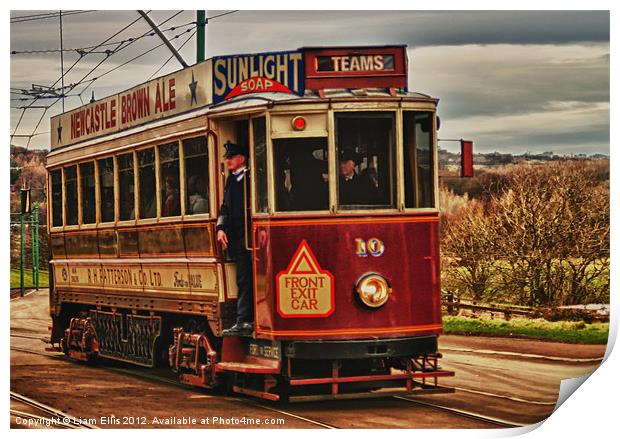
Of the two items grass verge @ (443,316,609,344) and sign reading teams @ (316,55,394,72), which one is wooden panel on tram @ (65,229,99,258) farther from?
sign reading teams @ (316,55,394,72)

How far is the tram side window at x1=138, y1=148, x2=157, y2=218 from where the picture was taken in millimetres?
16500

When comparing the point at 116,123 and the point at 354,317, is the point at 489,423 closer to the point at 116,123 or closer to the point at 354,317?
the point at 354,317

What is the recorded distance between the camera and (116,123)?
17.5 m

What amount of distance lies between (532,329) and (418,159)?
292cm

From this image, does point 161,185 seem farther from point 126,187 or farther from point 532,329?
point 532,329

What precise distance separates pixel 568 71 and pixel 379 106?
216 cm

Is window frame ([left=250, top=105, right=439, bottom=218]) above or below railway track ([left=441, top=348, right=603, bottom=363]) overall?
above

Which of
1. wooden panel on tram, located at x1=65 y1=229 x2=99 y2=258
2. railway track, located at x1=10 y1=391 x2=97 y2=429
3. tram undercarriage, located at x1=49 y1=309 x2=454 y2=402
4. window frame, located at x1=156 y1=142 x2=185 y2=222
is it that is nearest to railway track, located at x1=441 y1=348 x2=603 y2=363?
tram undercarriage, located at x1=49 y1=309 x2=454 y2=402

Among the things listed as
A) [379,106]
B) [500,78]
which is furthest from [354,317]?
[500,78]

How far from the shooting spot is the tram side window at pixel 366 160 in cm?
1433

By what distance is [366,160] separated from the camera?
47.4 feet

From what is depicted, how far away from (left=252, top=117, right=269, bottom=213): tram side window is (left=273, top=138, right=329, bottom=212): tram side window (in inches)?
6.5

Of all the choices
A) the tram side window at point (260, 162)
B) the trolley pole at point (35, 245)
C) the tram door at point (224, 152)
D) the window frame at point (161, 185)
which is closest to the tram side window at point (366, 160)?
the tram side window at point (260, 162)

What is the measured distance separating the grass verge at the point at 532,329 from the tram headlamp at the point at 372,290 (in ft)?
6.61
